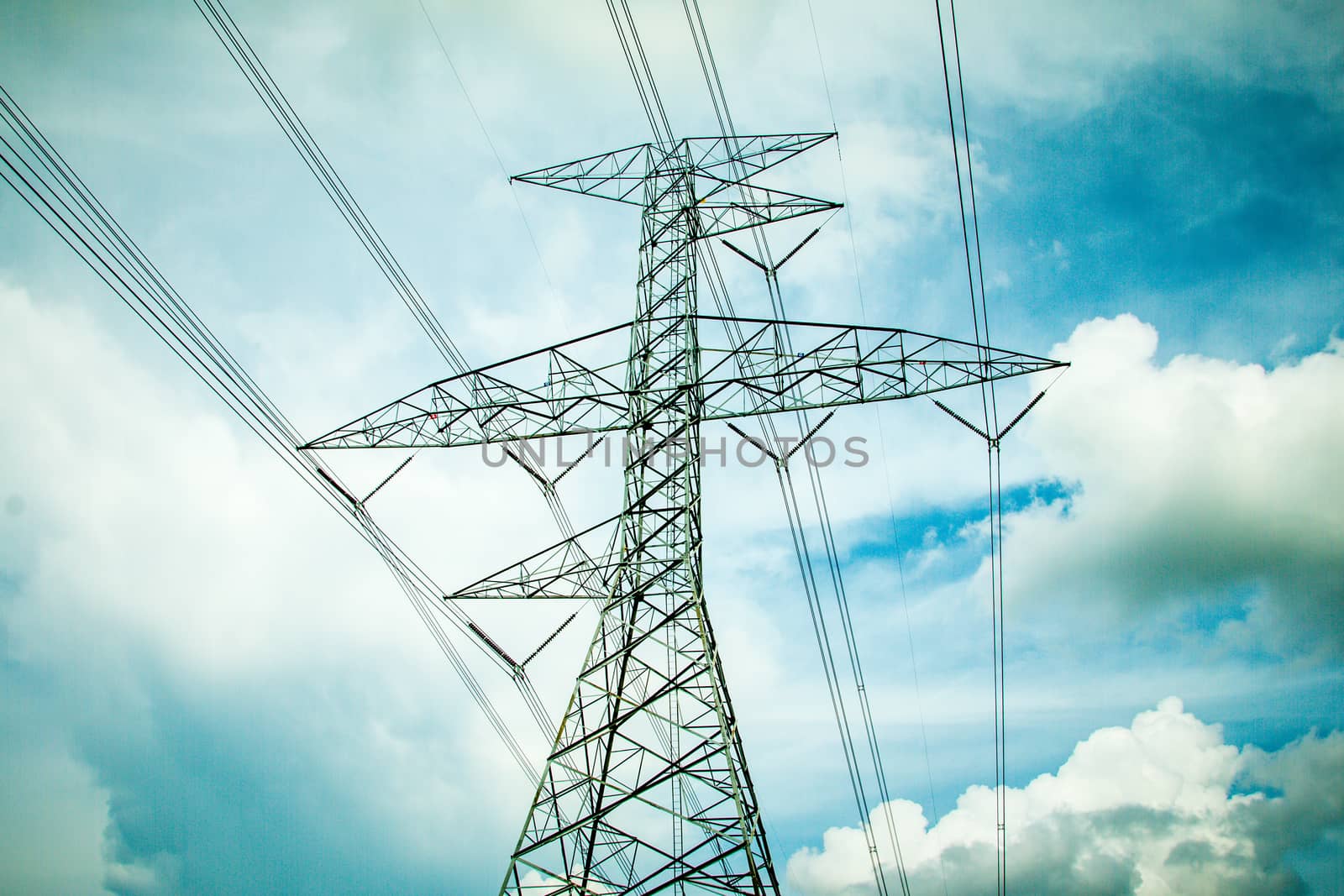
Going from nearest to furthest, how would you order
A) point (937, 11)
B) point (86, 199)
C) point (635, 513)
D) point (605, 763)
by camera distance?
point (86, 199), point (937, 11), point (605, 763), point (635, 513)

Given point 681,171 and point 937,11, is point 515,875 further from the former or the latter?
point 681,171

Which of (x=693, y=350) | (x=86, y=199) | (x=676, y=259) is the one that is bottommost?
(x=86, y=199)

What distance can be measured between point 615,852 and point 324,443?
32.8 ft

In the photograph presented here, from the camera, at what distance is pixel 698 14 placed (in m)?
15.0

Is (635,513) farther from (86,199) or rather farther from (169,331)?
(86,199)

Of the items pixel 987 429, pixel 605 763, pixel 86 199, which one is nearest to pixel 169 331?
pixel 86 199

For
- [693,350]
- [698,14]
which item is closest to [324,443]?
[693,350]

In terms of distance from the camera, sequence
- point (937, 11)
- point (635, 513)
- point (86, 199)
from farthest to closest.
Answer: point (635, 513) → point (937, 11) → point (86, 199)

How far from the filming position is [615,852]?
36.9 ft

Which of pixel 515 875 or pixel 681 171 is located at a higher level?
pixel 681 171

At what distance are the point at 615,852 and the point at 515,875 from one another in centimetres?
159

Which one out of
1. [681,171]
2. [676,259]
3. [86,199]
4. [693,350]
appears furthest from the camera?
[681,171]

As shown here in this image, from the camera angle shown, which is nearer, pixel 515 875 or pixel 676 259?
pixel 515 875

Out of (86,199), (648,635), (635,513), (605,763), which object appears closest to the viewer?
(86,199)
